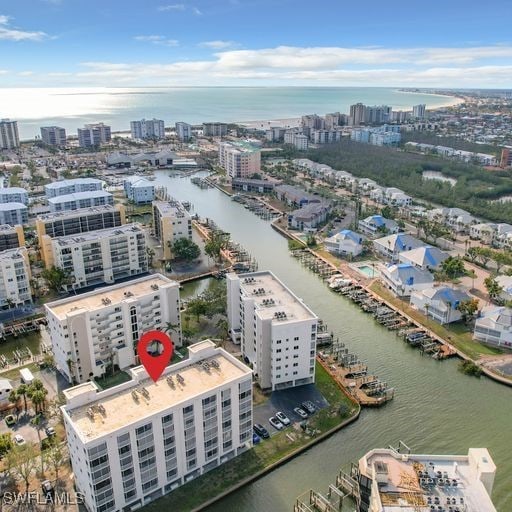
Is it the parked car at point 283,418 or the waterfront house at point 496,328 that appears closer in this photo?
the parked car at point 283,418

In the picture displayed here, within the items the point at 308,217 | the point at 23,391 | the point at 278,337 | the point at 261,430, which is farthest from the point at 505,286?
the point at 23,391

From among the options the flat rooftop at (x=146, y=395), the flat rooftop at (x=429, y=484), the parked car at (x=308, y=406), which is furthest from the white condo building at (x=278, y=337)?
the flat rooftop at (x=429, y=484)

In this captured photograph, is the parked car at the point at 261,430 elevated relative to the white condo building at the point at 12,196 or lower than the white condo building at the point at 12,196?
lower

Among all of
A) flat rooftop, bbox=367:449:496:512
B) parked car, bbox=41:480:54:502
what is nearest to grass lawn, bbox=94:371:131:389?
parked car, bbox=41:480:54:502

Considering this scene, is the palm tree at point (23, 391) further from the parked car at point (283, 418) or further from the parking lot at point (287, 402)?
the parked car at point (283, 418)

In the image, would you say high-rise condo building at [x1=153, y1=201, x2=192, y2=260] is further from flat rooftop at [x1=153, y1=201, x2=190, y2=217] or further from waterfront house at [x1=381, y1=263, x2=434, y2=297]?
waterfront house at [x1=381, y1=263, x2=434, y2=297]

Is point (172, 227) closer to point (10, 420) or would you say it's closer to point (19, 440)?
point (10, 420)
